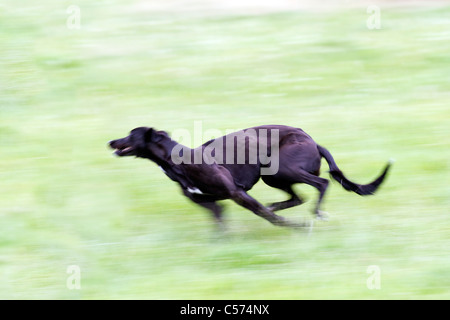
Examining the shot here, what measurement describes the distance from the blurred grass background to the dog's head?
0.84 metres

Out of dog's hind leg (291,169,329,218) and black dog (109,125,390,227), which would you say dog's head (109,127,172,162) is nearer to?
black dog (109,125,390,227)

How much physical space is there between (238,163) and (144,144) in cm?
88

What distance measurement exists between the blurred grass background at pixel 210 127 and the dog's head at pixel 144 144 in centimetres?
84

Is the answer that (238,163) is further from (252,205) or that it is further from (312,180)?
(312,180)

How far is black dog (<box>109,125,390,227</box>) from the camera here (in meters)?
7.21

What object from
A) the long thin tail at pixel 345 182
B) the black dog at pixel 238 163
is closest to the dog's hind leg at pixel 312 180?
the black dog at pixel 238 163

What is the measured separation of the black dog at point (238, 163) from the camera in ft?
23.6

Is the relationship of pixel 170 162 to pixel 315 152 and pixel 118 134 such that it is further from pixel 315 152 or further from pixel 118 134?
pixel 118 134

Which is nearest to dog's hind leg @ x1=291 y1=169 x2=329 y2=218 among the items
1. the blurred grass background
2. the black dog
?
the black dog

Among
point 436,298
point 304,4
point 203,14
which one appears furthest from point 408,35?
point 436,298

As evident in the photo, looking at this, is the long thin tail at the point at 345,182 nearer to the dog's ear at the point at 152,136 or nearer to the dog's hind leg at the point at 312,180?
the dog's hind leg at the point at 312,180

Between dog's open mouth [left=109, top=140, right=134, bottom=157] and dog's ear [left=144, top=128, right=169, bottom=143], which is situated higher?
dog's ear [left=144, top=128, right=169, bottom=143]

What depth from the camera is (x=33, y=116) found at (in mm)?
11664

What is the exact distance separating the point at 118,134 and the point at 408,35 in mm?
5883
